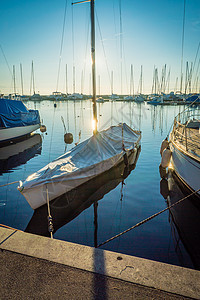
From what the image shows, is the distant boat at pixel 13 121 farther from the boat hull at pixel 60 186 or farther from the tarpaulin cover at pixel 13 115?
the boat hull at pixel 60 186

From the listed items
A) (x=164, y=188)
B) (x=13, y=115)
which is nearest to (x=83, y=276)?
(x=164, y=188)

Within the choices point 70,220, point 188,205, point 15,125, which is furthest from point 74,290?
point 15,125

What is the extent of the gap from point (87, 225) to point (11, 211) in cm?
292

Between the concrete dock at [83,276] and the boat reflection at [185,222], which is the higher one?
the concrete dock at [83,276]

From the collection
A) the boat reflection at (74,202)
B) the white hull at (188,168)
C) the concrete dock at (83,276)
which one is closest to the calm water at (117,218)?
the boat reflection at (74,202)

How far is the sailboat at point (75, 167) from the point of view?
7.03m

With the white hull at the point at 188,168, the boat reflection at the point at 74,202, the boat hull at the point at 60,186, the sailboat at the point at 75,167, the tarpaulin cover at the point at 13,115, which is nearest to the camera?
the boat reflection at the point at 74,202

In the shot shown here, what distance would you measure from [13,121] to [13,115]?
0.74 metres

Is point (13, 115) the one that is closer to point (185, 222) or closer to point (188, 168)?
point (188, 168)

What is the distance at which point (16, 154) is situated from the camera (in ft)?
52.7

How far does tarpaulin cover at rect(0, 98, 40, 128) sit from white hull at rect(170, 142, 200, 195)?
15235mm

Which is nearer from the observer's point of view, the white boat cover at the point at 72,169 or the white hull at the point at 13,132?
the white boat cover at the point at 72,169

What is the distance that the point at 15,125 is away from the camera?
65.8 feet

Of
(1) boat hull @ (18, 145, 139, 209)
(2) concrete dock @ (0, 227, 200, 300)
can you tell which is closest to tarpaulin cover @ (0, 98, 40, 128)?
(1) boat hull @ (18, 145, 139, 209)
